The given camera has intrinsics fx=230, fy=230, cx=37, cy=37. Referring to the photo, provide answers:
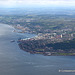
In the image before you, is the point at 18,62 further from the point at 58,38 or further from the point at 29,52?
the point at 58,38

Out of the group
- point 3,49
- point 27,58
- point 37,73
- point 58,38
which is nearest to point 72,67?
point 37,73

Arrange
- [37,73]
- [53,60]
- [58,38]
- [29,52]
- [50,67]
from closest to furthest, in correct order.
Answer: [37,73] → [50,67] → [53,60] → [29,52] → [58,38]

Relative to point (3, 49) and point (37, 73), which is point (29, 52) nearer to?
point (3, 49)

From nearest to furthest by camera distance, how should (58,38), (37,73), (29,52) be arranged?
(37,73)
(29,52)
(58,38)

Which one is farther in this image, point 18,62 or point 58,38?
point 58,38

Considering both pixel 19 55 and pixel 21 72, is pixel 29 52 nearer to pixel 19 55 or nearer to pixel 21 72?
pixel 19 55

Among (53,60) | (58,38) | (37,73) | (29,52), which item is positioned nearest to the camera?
(37,73)

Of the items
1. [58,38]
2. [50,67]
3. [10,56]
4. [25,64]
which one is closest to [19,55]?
[10,56]
